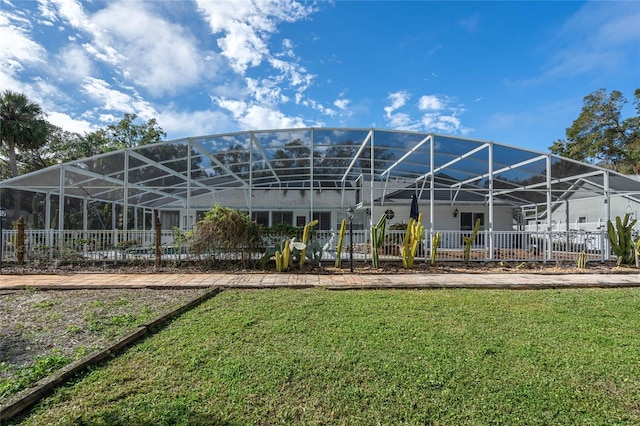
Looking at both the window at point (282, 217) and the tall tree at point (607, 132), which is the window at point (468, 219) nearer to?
the window at point (282, 217)

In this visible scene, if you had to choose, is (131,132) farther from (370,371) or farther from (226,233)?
(370,371)

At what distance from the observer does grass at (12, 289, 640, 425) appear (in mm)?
2102

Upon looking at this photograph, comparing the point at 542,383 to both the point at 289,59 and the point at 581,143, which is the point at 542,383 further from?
the point at 581,143

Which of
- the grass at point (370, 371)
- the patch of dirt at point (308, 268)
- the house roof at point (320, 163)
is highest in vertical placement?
the house roof at point (320, 163)

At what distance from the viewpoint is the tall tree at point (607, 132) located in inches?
981

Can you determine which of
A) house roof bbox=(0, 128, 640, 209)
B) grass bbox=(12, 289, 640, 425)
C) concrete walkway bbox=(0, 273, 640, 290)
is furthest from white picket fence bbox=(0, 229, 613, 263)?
grass bbox=(12, 289, 640, 425)

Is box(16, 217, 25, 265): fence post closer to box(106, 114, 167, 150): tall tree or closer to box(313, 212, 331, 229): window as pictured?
box(313, 212, 331, 229): window

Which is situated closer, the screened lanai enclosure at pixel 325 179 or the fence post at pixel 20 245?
the fence post at pixel 20 245

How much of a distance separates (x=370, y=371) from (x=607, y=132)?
34607 mm

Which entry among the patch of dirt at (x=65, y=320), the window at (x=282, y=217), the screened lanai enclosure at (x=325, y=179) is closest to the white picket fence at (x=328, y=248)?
the screened lanai enclosure at (x=325, y=179)

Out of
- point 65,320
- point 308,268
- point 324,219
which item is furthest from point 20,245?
point 324,219

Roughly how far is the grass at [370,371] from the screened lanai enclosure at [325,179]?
5158 mm

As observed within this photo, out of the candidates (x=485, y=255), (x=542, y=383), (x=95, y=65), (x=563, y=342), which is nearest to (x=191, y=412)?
(x=542, y=383)

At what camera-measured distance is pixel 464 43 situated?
10.8 metres
